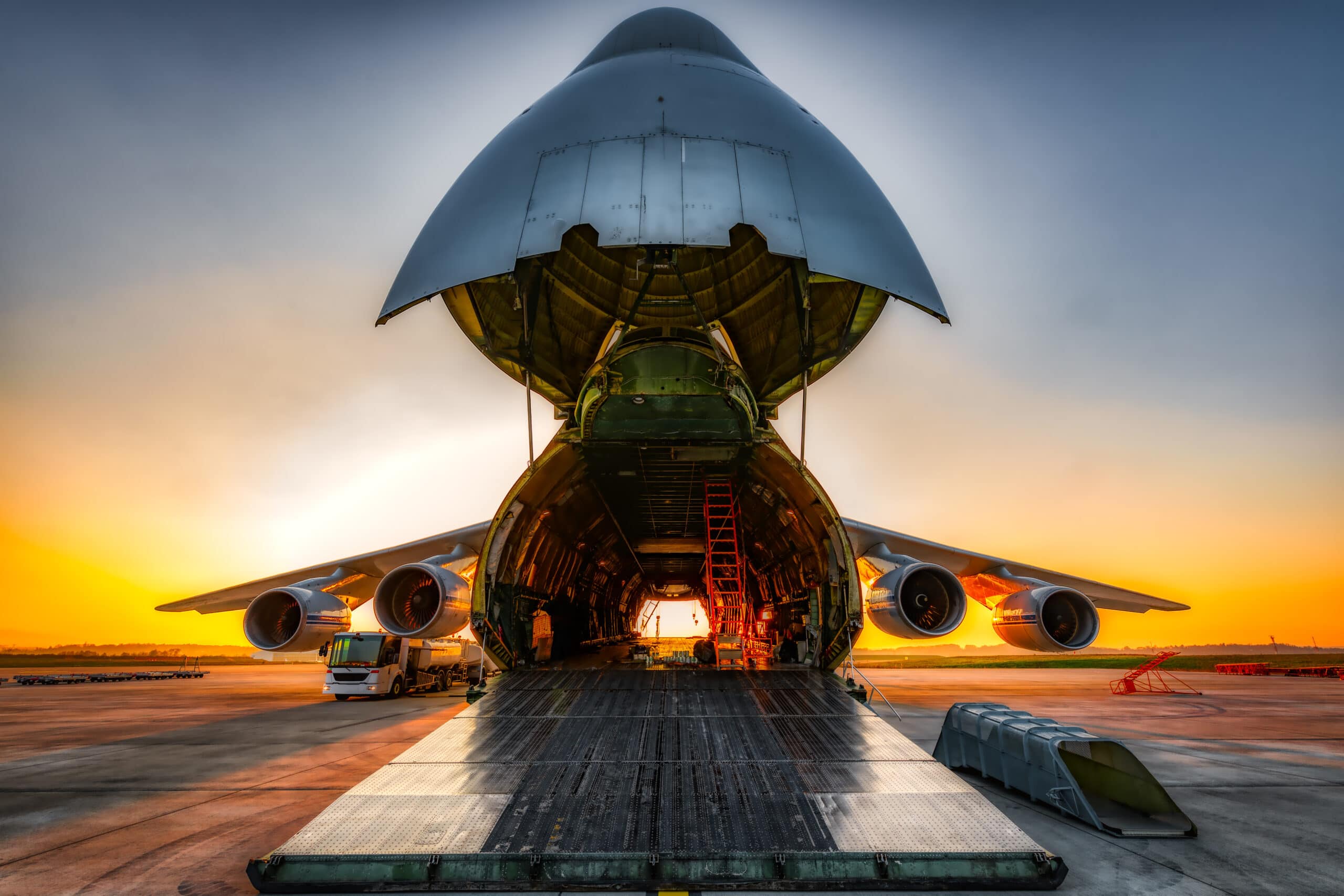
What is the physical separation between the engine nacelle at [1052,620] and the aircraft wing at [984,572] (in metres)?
0.96

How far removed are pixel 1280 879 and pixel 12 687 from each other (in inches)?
1168

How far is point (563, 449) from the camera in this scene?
8531mm

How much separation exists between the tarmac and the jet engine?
160 cm

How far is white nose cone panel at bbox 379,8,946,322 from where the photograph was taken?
220 inches

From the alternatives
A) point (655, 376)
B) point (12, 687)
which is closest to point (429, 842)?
point (655, 376)

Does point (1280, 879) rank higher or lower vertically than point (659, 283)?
lower

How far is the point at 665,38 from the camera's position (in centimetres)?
771

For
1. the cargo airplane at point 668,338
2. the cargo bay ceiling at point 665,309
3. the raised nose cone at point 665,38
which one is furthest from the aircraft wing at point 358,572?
the raised nose cone at point 665,38

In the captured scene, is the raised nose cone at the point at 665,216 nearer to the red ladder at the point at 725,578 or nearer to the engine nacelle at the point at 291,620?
the red ladder at the point at 725,578

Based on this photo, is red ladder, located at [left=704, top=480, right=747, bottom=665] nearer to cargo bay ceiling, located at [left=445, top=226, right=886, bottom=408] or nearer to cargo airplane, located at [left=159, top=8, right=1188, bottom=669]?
cargo airplane, located at [left=159, top=8, right=1188, bottom=669]

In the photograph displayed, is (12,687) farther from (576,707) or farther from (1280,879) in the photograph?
(1280,879)

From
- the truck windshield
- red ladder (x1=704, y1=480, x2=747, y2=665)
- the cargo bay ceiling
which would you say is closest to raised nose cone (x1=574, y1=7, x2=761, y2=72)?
the cargo bay ceiling

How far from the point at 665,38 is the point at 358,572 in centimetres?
994

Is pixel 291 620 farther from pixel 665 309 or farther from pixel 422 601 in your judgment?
pixel 665 309
